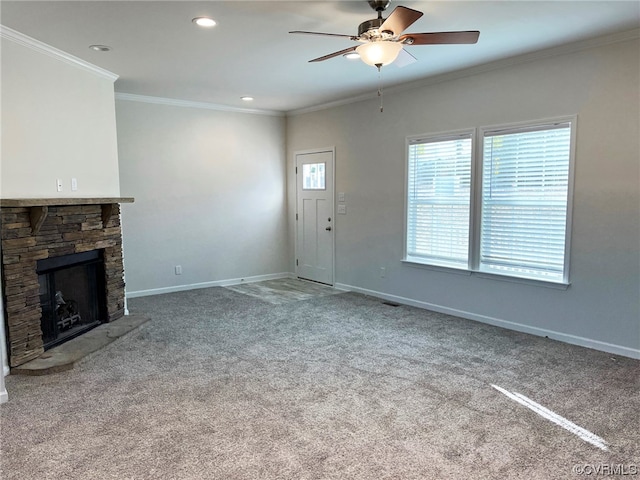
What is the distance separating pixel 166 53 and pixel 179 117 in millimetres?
2200

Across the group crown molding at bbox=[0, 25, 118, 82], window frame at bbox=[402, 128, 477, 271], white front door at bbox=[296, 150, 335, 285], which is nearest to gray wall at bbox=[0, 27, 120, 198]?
crown molding at bbox=[0, 25, 118, 82]

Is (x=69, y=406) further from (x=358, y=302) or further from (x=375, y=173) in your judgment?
(x=375, y=173)

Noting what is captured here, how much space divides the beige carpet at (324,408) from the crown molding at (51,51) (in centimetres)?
259

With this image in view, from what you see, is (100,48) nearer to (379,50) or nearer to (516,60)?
(379,50)

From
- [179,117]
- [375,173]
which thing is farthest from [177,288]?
[375,173]

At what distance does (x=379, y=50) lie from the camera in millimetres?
2738

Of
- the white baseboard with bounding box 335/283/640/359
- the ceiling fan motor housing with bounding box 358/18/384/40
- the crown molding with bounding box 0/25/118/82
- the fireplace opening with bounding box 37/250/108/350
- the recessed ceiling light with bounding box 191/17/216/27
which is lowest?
the white baseboard with bounding box 335/283/640/359

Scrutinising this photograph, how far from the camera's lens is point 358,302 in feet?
18.0

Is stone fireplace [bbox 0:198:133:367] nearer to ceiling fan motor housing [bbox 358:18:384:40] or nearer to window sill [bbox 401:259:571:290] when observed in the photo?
ceiling fan motor housing [bbox 358:18:384:40]

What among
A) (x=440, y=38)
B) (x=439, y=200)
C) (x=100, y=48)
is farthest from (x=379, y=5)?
(x=439, y=200)

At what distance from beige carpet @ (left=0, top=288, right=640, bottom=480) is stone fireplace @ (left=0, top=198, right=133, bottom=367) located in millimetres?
445

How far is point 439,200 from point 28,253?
401cm

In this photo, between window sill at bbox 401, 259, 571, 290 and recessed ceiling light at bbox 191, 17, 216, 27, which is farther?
window sill at bbox 401, 259, 571, 290

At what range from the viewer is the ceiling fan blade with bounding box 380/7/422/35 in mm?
2305
